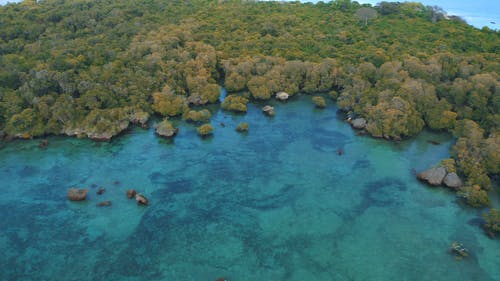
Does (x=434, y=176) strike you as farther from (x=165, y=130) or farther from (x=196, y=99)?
(x=196, y=99)

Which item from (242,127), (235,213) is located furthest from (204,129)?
(235,213)

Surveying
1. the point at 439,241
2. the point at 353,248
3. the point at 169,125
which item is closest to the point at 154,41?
the point at 169,125

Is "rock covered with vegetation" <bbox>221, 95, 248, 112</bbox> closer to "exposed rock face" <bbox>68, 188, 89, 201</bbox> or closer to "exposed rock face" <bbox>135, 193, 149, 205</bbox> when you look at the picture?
"exposed rock face" <bbox>135, 193, 149, 205</bbox>

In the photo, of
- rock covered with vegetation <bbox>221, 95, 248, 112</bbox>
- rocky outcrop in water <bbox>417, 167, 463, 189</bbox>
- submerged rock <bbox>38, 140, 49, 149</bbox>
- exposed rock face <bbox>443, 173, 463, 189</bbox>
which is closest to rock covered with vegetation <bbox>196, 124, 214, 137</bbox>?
rock covered with vegetation <bbox>221, 95, 248, 112</bbox>

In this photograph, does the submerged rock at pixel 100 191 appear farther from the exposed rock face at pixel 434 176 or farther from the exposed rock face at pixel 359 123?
the exposed rock face at pixel 434 176

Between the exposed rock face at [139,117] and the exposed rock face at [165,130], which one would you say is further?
the exposed rock face at [139,117]

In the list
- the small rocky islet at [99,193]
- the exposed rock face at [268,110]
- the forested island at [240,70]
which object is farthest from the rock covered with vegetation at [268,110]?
the small rocky islet at [99,193]
